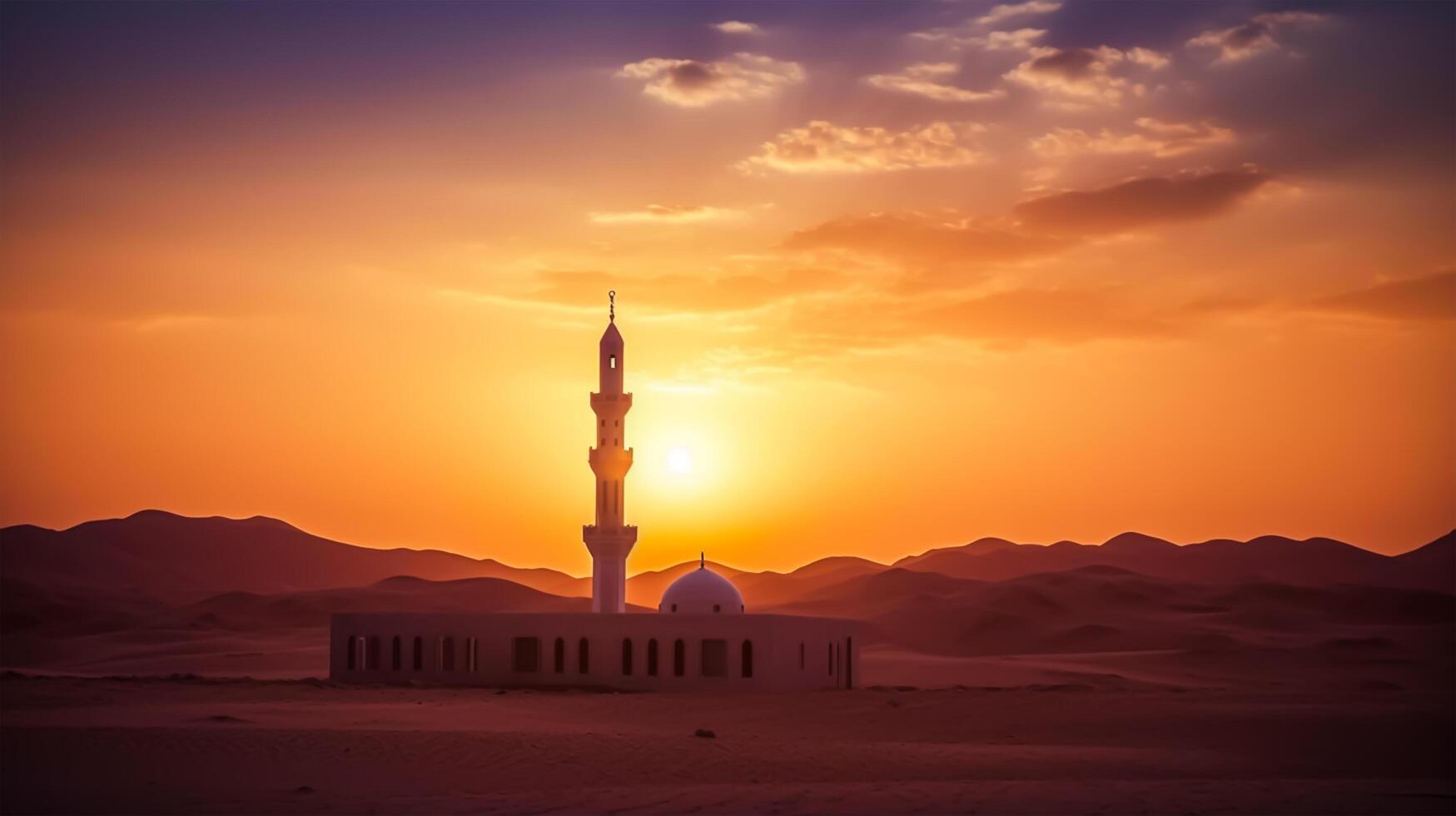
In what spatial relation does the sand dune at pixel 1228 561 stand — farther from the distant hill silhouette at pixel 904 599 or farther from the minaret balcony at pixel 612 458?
the minaret balcony at pixel 612 458

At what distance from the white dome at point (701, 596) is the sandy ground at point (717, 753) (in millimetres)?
7004

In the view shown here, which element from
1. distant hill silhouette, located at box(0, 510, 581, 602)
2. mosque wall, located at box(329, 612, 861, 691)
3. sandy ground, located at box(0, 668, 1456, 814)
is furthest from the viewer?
distant hill silhouette, located at box(0, 510, 581, 602)

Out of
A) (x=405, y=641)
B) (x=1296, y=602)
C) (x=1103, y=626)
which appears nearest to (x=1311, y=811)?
(x=405, y=641)

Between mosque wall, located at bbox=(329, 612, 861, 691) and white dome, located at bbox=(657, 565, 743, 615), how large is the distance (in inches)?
108

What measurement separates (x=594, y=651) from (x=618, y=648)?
0.70 meters

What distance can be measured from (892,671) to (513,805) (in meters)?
40.6

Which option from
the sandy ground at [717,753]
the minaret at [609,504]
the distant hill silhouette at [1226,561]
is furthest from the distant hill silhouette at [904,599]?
the sandy ground at [717,753]

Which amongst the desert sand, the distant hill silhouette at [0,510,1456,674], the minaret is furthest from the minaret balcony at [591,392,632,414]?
the distant hill silhouette at [0,510,1456,674]

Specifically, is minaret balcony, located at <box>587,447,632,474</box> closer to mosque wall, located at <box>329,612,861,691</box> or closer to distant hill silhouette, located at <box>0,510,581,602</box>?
mosque wall, located at <box>329,612,861,691</box>

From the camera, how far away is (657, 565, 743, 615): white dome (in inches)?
1816

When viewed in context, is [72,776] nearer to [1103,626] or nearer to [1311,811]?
[1311,811]

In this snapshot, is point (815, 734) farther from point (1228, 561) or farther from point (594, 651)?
point (1228, 561)

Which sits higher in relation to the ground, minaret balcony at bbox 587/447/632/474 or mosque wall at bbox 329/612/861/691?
minaret balcony at bbox 587/447/632/474

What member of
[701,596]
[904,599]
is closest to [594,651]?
[701,596]
